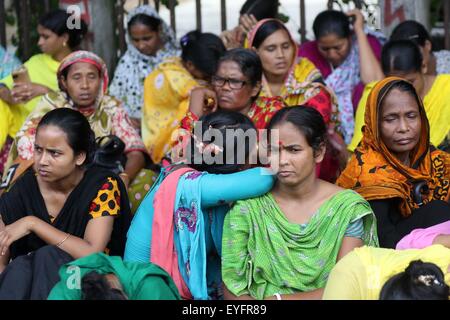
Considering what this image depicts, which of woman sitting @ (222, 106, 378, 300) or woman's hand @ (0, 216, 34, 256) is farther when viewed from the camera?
woman's hand @ (0, 216, 34, 256)

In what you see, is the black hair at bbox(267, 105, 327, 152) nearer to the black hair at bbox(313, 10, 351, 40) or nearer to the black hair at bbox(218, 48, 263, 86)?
the black hair at bbox(218, 48, 263, 86)

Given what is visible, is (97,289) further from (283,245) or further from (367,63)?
(367,63)

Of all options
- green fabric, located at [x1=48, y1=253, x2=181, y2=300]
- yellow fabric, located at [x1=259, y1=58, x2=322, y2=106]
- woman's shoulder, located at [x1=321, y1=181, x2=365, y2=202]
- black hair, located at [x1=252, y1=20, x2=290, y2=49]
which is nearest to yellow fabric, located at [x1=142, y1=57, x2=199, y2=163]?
black hair, located at [x1=252, y1=20, x2=290, y2=49]

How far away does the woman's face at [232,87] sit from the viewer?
5.77 m

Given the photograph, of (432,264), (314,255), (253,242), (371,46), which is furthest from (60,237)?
(371,46)

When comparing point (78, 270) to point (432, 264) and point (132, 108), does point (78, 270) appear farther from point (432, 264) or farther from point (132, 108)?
point (132, 108)

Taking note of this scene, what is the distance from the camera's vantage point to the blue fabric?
459cm

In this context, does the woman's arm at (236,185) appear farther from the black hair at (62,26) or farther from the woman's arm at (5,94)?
the black hair at (62,26)

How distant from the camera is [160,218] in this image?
466 cm

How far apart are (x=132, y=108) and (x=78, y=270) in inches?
127

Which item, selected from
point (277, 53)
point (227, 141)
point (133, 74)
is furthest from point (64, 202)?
point (133, 74)

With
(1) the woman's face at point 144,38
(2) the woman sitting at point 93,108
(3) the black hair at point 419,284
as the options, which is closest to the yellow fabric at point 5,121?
(2) the woman sitting at point 93,108

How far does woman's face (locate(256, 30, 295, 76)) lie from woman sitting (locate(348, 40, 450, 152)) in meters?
0.57

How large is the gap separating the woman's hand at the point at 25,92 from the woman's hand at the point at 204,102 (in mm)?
1086
